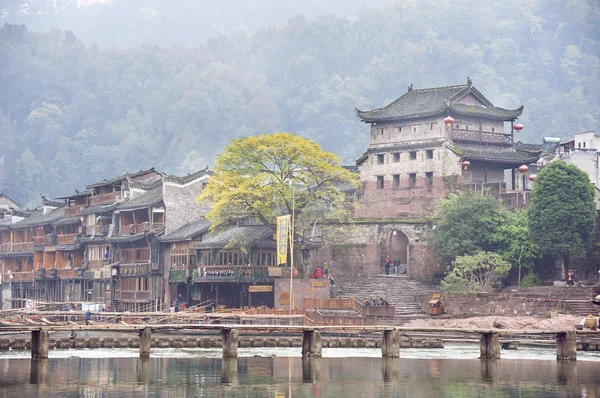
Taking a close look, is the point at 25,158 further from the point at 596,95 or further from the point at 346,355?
the point at 346,355

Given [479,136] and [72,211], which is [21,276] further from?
[479,136]

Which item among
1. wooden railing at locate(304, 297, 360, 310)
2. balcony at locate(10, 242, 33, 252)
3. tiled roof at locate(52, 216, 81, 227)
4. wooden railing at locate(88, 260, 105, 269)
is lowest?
wooden railing at locate(304, 297, 360, 310)

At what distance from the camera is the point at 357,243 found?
90.4m

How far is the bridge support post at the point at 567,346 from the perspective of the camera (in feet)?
190

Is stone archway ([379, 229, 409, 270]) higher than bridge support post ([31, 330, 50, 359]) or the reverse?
higher

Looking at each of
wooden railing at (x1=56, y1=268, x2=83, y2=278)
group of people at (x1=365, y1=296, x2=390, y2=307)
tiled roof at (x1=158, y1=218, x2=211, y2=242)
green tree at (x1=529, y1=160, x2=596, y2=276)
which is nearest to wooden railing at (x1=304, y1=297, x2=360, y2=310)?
group of people at (x1=365, y1=296, x2=390, y2=307)

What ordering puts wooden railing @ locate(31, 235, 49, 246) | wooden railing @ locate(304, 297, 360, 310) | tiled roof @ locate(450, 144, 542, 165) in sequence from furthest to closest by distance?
wooden railing @ locate(31, 235, 49, 246)
tiled roof @ locate(450, 144, 542, 165)
wooden railing @ locate(304, 297, 360, 310)

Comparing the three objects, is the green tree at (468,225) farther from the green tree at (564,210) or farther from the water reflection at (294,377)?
the water reflection at (294,377)

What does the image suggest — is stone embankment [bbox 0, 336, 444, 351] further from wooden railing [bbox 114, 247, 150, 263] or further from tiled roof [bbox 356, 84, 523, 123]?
tiled roof [bbox 356, 84, 523, 123]

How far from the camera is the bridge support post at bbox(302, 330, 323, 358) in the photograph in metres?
58.8

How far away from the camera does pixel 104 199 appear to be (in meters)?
104

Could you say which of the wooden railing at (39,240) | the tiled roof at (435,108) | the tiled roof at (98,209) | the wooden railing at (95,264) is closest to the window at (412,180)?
the tiled roof at (435,108)

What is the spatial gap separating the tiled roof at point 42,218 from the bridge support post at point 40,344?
5474 cm

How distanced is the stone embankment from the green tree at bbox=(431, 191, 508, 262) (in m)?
17.4
